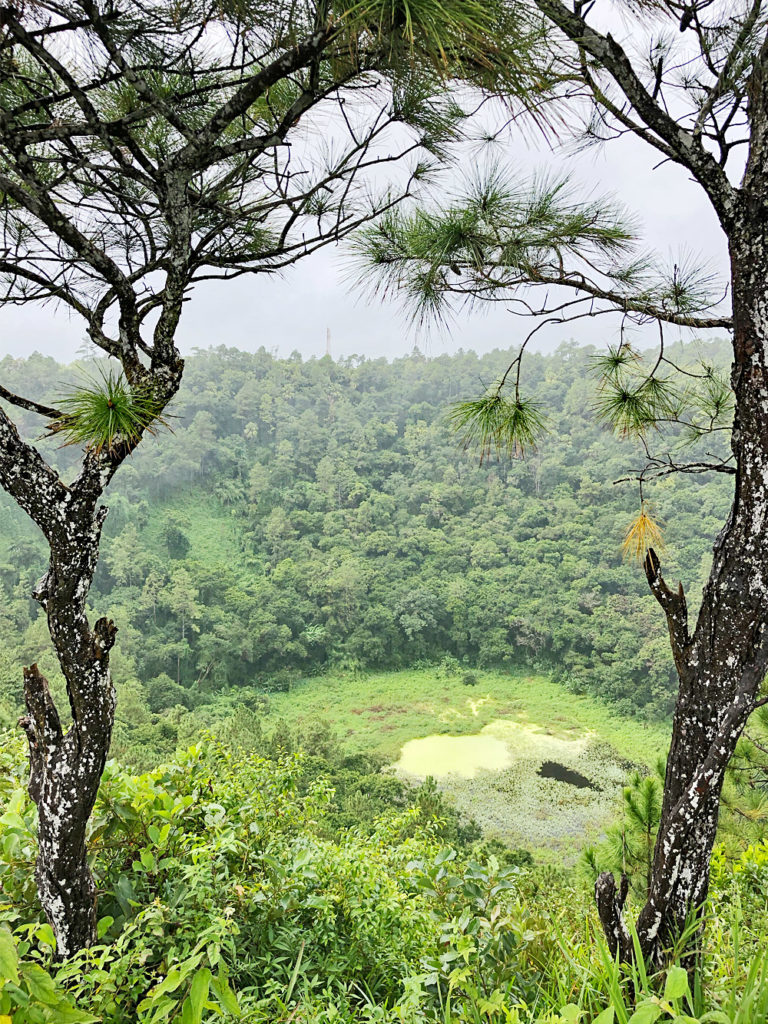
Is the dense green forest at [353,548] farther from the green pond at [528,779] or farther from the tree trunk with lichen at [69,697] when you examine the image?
the tree trunk with lichen at [69,697]

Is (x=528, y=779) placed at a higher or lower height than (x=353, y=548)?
lower

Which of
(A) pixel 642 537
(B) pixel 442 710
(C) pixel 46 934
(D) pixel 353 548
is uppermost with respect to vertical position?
(A) pixel 642 537

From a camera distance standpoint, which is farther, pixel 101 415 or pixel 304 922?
pixel 304 922

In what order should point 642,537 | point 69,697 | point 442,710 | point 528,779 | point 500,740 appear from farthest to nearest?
point 442,710 < point 500,740 < point 528,779 < point 642,537 < point 69,697

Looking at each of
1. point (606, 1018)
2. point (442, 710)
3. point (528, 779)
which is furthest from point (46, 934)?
point (442, 710)

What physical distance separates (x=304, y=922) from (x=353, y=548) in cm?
1852

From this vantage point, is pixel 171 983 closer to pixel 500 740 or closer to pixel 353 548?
pixel 500 740

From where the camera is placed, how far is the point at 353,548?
65.1 ft

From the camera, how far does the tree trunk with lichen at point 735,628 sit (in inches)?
36.1

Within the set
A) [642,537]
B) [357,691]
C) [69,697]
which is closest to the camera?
[69,697]

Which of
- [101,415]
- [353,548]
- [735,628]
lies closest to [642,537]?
[735,628]

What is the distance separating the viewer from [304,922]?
133 cm

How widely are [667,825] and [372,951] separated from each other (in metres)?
0.73

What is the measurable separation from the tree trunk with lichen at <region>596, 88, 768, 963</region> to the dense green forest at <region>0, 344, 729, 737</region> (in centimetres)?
1322
